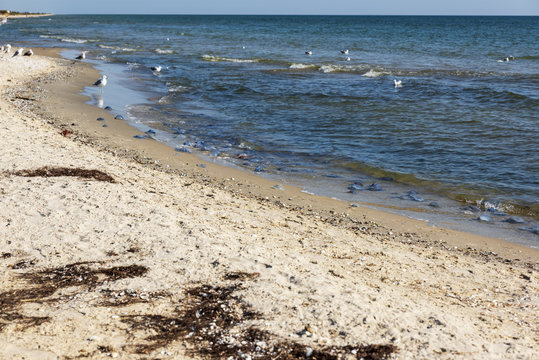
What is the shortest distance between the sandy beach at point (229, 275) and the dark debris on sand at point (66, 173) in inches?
1.2

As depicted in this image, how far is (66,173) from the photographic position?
336 inches

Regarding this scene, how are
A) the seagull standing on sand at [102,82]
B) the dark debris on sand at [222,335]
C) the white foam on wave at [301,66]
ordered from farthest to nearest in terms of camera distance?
the white foam on wave at [301,66]
the seagull standing on sand at [102,82]
the dark debris on sand at [222,335]

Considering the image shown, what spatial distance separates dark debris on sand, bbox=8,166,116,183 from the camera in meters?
8.36

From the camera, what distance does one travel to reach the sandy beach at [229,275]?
14.8 feet

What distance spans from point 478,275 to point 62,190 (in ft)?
18.6

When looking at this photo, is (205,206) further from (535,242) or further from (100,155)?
(535,242)

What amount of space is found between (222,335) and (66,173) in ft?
16.7

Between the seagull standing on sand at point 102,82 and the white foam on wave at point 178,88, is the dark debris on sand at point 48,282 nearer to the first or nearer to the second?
the seagull standing on sand at point 102,82

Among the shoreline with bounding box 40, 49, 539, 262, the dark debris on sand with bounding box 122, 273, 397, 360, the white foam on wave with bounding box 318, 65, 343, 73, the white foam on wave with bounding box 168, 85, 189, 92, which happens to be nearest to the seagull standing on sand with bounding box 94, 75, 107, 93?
the white foam on wave with bounding box 168, 85, 189, 92

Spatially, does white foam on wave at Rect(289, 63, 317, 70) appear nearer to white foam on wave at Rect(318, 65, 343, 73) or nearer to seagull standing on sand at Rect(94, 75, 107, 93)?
white foam on wave at Rect(318, 65, 343, 73)

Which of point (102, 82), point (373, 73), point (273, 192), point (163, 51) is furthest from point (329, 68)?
point (273, 192)

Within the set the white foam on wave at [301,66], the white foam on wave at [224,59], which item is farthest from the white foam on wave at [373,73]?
the white foam on wave at [224,59]

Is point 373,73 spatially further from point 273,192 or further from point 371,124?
point 273,192

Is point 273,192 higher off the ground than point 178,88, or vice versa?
point 178,88
